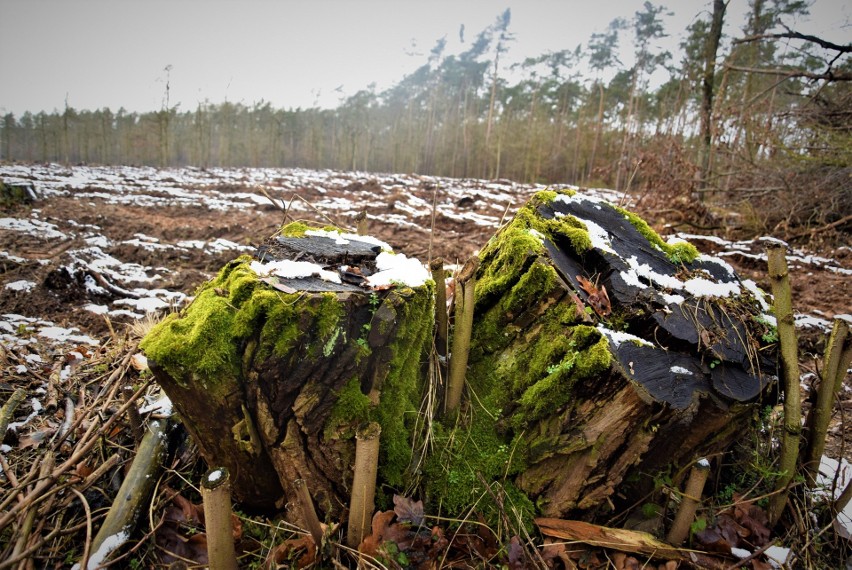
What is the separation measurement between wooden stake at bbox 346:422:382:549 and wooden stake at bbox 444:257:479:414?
0.55m

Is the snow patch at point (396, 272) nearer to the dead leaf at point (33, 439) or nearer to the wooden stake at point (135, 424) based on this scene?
the wooden stake at point (135, 424)

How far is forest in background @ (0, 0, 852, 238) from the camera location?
23.4ft

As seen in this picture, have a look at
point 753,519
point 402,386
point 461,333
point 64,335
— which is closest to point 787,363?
point 753,519

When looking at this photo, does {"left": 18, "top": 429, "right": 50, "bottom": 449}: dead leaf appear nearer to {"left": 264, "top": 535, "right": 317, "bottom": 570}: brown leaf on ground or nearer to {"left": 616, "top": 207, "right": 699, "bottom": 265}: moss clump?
{"left": 264, "top": 535, "right": 317, "bottom": 570}: brown leaf on ground

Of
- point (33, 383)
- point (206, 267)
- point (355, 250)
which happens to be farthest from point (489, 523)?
point (206, 267)

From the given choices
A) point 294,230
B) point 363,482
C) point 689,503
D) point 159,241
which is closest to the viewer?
point 363,482

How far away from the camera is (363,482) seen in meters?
1.57

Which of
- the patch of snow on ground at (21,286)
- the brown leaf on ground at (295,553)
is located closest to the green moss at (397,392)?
the brown leaf on ground at (295,553)

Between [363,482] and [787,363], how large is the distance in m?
2.07

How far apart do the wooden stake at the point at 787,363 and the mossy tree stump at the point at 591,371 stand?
90mm

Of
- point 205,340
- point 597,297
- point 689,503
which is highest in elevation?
point 597,297

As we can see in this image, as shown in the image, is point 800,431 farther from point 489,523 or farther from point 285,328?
point 285,328

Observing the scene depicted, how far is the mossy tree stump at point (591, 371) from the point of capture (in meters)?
1.68

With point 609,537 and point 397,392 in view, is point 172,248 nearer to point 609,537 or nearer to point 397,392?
point 397,392
